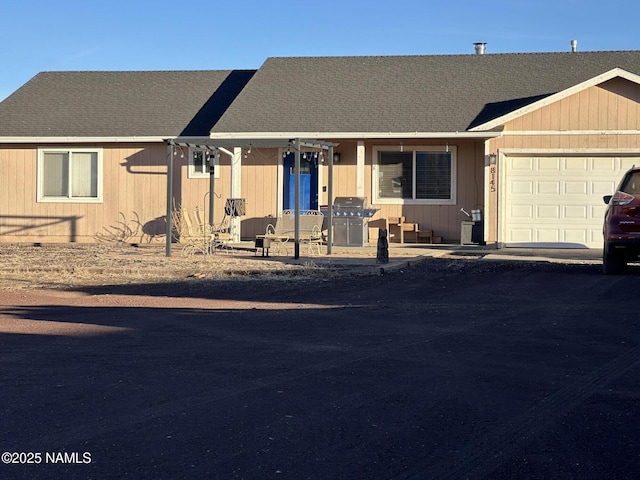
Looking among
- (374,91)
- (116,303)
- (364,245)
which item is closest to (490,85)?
(374,91)

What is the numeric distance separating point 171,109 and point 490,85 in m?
8.56

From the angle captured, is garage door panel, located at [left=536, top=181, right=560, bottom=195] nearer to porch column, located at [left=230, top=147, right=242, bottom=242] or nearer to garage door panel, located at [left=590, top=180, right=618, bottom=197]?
garage door panel, located at [left=590, top=180, right=618, bottom=197]

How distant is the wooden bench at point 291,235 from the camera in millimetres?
18781

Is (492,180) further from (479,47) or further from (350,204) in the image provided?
(479,47)

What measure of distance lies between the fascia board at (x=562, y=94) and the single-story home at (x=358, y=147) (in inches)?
1.3

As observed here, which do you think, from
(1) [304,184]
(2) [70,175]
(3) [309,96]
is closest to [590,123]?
(1) [304,184]

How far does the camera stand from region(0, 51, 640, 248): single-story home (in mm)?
20719

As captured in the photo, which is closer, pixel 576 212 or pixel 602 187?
pixel 602 187

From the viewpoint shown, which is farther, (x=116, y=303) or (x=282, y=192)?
(x=282, y=192)

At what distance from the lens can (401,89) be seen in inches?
944

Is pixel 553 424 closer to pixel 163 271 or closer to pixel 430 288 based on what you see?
pixel 430 288

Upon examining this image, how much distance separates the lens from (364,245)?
69.9 feet

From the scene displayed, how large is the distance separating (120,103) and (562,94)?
12.1 meters

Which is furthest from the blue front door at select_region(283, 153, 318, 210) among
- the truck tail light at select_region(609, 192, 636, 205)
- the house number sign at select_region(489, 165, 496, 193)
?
the truck tail light at select_region(609, 192, 636, 205)
